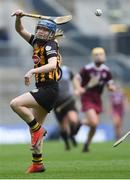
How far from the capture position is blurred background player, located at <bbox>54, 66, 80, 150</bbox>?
21.3 metres

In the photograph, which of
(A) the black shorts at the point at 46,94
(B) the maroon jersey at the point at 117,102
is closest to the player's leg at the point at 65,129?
(A) the black shorts at the point at 46,94

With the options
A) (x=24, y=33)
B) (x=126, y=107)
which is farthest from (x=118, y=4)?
(x=24, y=33)

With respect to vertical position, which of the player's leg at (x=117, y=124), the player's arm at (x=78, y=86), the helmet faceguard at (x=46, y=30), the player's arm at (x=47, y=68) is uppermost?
Answer: the player's leg at (x=117, y=124)

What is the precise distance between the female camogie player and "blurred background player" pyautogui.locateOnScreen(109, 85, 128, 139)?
687 inches

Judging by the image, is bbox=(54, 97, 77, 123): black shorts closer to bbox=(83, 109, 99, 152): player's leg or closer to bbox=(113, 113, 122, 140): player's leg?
bbox=(83, 109, 99, 152): player's leg

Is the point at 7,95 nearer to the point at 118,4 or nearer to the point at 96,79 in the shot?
the point at 118,4

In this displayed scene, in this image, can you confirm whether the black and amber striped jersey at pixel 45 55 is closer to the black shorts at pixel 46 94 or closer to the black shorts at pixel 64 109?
the black shorts at pixel 46 94

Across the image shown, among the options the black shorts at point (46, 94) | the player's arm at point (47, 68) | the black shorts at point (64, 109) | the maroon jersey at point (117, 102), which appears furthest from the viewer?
the maroon jersey at point (117, 102)

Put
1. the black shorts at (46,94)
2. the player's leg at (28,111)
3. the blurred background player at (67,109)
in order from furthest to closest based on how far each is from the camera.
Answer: the blurred background player at (67,109), the black shorts at (46,94), the player's leg at (28,111)

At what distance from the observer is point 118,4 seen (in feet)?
114

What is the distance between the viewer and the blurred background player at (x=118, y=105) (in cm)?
2995

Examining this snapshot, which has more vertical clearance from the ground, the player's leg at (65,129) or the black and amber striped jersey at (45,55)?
the player's leg at (65,129)

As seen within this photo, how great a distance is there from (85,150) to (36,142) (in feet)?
22.9

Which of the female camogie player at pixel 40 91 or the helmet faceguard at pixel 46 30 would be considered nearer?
the female camogie player at pixel 40 91
